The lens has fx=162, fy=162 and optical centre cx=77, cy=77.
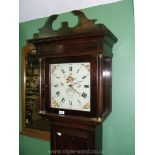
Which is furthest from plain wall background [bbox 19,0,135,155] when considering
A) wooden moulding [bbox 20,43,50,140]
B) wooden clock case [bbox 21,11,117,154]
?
wooden moulding [bbox 20,43,50,140]

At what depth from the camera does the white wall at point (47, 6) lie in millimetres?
1503

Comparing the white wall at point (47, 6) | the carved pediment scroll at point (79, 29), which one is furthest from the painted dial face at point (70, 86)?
the white wall at point (47, 6)

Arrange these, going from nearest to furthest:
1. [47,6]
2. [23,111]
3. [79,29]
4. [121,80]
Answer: [79,29] → [121,80] → [47,6] → [23,111]

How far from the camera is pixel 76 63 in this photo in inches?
43.7

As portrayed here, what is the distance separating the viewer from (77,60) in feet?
3.59

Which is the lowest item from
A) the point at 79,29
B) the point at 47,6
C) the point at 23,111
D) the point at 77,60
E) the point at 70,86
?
the point at 23,111

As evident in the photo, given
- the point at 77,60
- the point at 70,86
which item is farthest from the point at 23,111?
the point at 77,60

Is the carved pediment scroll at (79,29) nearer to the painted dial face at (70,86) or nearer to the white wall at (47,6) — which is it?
the painted dial face at (70,86)

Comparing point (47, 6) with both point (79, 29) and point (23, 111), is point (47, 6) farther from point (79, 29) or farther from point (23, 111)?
point (23, 111)

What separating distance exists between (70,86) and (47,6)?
98cm

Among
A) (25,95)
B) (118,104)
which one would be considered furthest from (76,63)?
(25,95)
